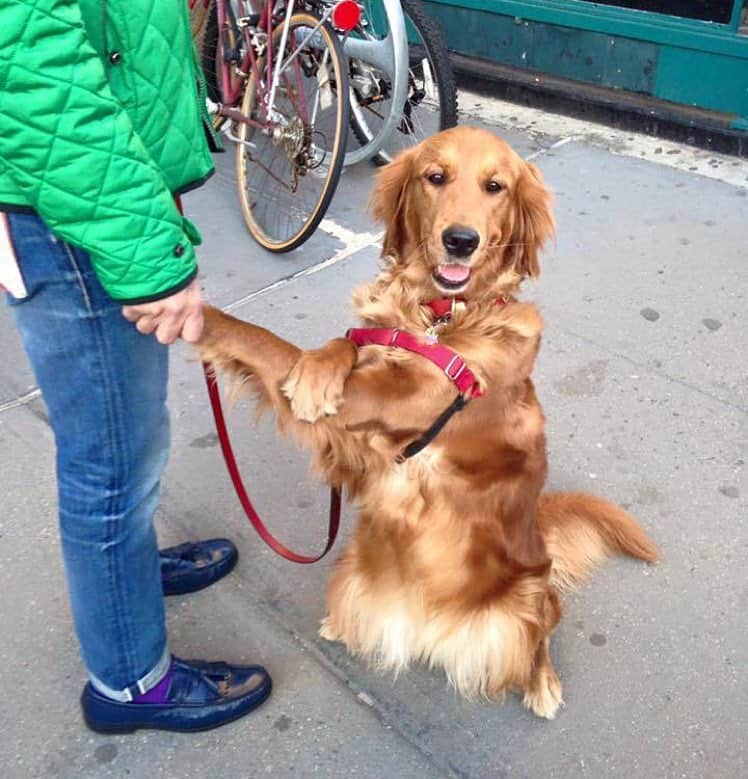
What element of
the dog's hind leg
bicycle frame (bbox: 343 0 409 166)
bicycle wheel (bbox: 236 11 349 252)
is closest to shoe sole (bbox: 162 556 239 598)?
the dog's hind leg

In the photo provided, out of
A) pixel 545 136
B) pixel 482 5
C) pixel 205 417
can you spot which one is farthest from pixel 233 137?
pixel 482 5

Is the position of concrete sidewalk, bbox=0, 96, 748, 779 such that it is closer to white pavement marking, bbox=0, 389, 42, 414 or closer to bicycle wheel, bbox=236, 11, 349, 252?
white pavement marking, bbox=0, 389, 42, 414

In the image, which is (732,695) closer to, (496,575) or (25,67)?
(496,575)

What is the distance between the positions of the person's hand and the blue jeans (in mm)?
72

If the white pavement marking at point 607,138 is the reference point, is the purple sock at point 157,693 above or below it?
below

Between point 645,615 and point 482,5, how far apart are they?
4.23 meters

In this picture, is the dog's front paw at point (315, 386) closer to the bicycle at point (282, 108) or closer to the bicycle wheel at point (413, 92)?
the bicycle at point (282, 108)

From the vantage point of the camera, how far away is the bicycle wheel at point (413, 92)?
3.86m

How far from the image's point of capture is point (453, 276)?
6.02 feet

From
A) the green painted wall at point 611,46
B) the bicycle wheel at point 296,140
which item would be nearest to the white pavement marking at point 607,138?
the green painted wall at point 611,46

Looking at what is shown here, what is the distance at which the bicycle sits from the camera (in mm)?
3393

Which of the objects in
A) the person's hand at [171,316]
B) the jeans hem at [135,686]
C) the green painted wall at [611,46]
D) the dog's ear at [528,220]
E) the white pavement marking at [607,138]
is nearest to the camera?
the person's hand at [171,316]

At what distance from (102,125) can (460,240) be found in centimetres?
89

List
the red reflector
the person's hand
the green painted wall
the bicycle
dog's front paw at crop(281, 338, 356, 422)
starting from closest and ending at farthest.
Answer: the person's hand
dog's front paw at crop(281, 338, 356, 422)
the red reflector
the bicycle
the green painted wall
